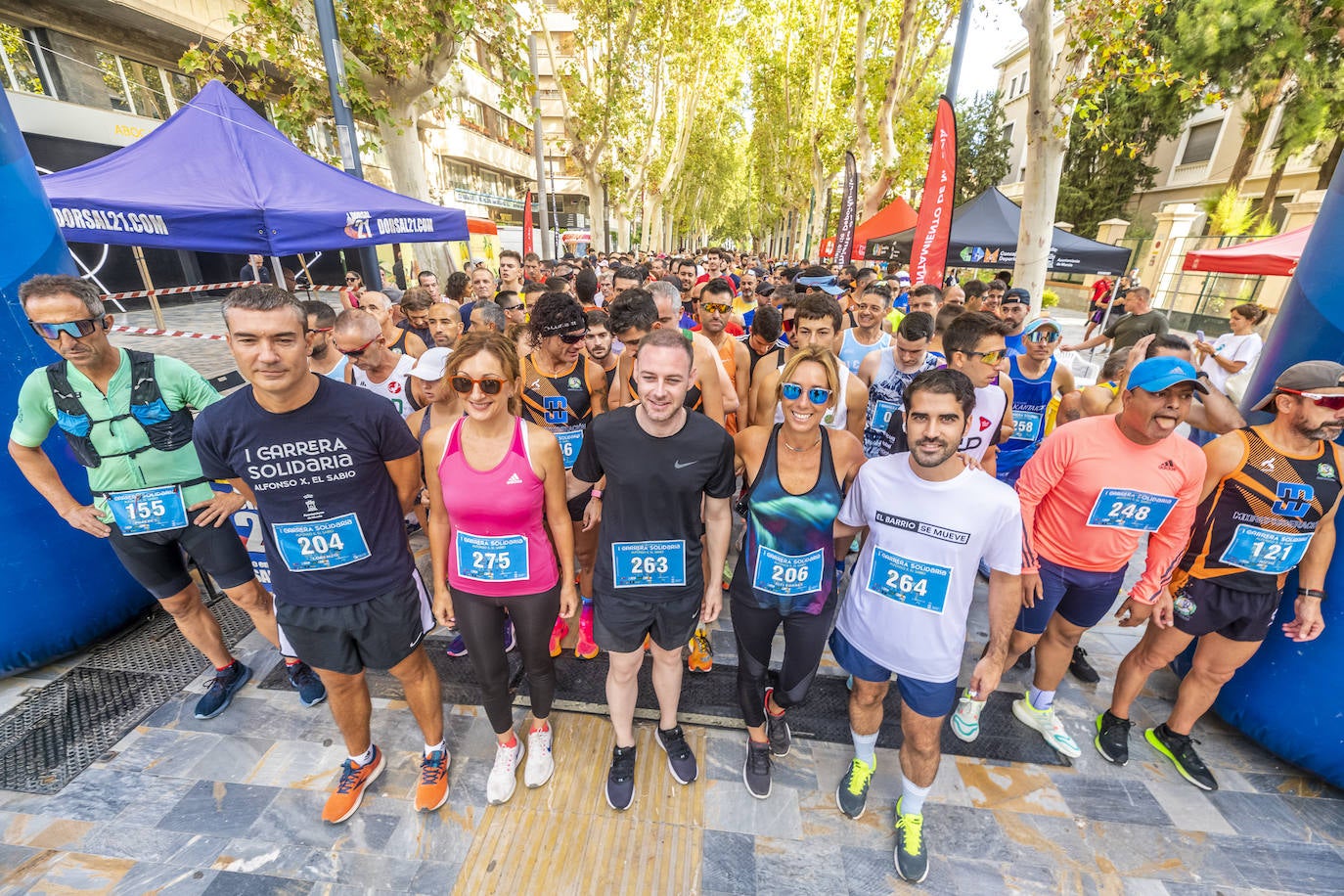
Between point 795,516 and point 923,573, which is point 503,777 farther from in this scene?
point 923,573

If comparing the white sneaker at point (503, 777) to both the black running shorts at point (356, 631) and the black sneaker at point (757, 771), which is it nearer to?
the black running shorts at point (356, 631)

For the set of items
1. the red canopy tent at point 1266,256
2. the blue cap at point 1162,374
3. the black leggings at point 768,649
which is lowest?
the black leggings at point 768,649

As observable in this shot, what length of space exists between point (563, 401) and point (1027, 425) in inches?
149

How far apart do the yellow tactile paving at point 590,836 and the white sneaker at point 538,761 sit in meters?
0.05

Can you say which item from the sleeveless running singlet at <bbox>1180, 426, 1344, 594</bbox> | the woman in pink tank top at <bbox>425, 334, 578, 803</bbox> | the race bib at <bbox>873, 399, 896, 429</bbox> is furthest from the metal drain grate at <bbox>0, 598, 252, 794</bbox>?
the sleeveless running singlet at <bbox>1180, 426, 1344, 594</bbox>

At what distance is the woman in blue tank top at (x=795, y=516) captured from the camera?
96.0 inches

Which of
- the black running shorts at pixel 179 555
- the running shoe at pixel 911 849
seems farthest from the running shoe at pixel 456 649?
the running shoe at pixel 911 849

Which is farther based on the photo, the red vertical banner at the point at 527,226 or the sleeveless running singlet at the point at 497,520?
the red vertical banner at the point at 527,226

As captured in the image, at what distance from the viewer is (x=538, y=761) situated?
115 inches

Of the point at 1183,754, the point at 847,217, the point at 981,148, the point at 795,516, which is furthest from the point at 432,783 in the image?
the point at 981,148

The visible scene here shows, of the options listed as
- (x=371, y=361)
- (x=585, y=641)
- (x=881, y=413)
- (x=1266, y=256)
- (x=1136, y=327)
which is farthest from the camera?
(x=1266, y=256)

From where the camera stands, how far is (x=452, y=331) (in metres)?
4.57

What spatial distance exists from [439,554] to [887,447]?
3.23 m

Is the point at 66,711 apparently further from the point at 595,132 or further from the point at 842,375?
the point at 595,132
